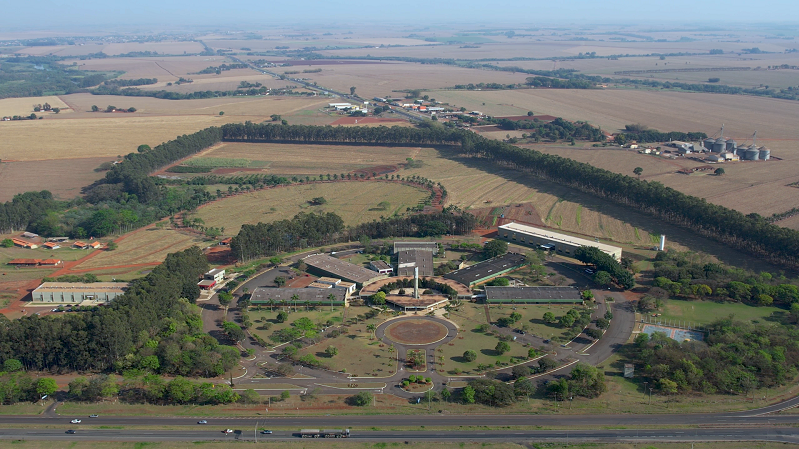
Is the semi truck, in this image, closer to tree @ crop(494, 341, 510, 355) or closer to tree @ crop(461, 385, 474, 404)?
tree @ crop(461, 385, 474, 404)

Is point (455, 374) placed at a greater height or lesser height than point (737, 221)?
lesser

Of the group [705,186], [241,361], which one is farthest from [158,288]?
[705,186]

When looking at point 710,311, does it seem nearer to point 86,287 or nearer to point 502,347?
point 502,347

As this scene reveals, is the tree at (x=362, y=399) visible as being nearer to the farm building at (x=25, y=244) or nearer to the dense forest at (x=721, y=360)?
the dense forest at (x=721, y=360)

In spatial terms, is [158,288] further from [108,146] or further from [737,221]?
[108,146]

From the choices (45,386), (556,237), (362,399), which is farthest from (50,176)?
(362,399)
